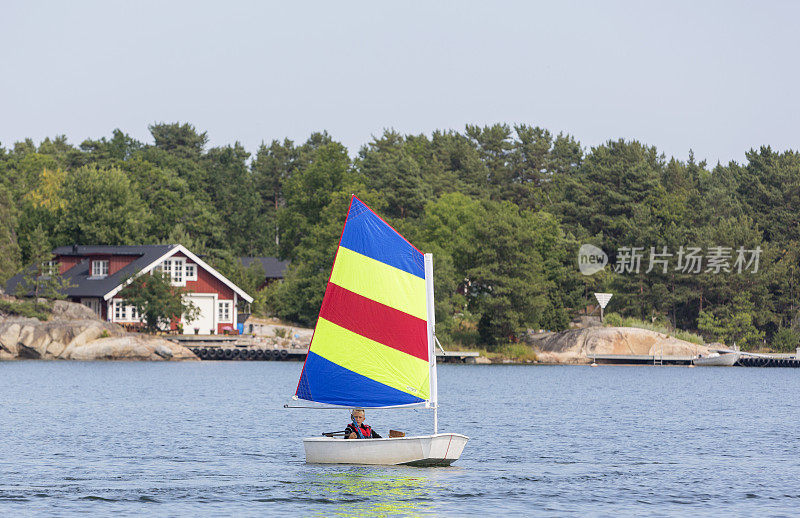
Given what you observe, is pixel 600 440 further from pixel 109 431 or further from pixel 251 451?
pixel 109 431

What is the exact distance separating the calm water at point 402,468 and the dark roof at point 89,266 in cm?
2395

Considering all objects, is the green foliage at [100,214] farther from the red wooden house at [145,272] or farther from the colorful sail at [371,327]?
the colorful sail at [371,327]

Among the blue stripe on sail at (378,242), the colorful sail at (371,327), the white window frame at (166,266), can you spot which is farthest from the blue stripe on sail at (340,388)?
the white window frame at (166,266)

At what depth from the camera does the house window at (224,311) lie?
101 metres

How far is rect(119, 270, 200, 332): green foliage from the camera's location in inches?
3686

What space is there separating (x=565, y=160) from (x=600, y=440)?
118 meters

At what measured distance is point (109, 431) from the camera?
143ft

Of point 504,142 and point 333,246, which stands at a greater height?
point 504,142

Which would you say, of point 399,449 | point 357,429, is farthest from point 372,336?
point 399,449

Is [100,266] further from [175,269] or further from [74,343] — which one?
[74,343]

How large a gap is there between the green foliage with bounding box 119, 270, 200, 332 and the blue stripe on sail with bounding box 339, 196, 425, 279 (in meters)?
64.8

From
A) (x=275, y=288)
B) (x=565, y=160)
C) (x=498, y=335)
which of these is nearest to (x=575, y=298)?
(x=498, y=335)

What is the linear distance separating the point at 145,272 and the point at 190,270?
5.66 metres
